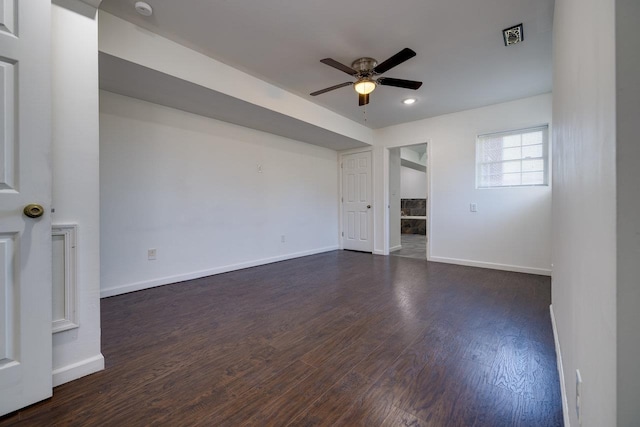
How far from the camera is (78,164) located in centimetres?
145

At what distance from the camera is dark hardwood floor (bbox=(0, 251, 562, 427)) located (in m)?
1.19

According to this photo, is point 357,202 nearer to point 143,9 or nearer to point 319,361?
point 319,361

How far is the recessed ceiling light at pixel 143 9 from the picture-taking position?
193 centimetres

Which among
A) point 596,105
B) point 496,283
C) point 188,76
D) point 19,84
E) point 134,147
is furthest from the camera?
point 496,283

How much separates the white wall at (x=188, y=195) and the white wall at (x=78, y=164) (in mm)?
1490

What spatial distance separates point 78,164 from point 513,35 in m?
3.41

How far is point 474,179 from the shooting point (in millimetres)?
3990

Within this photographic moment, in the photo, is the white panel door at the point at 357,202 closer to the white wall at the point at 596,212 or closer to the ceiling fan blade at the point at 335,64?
the ceiling fan blade at the point at 335,64

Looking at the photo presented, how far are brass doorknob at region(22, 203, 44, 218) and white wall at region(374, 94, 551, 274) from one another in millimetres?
4537

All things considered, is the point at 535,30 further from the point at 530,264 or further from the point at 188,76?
the point at 188,76

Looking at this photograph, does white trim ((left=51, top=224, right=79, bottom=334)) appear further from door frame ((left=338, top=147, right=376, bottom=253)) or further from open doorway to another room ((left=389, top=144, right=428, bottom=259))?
open doorway to another room ((left=389, top=144, right=428, bottom=259))

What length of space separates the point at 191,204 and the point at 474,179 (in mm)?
4117

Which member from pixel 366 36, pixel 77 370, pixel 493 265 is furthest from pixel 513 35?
pixel 77 370

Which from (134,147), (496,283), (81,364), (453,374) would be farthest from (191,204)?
(496,283)
